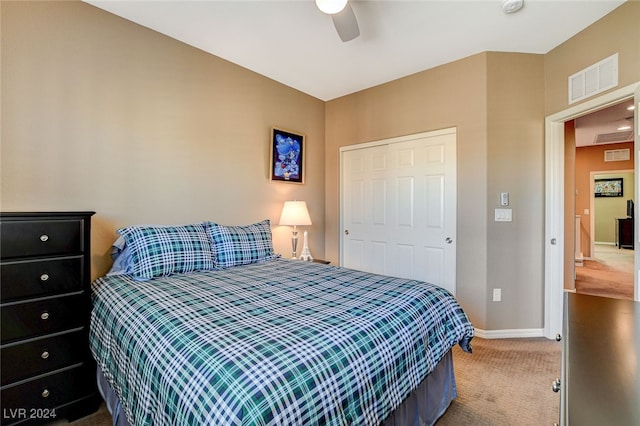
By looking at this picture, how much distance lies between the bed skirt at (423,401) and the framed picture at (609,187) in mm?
10595

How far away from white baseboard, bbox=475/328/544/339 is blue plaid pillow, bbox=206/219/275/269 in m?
2.14

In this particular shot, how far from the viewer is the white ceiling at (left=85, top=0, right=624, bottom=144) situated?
2143 millimetres

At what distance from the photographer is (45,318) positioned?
5.26 feet

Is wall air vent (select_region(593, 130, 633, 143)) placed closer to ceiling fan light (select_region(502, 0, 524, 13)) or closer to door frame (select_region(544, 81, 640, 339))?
door frame (select_region(544, 81, 640, 339))

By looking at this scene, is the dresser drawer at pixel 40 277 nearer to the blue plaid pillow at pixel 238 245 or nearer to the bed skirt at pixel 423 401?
the bed skirt at pixel 423 401

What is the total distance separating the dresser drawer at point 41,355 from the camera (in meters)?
1.49

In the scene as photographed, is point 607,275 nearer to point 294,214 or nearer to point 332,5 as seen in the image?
point 294,214

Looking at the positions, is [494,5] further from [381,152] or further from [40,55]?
[40,55]

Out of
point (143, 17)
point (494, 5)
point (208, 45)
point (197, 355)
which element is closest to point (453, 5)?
point (494, 5)

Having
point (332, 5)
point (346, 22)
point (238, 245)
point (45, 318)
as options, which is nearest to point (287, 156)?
point (238, 245)

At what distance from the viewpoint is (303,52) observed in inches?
109

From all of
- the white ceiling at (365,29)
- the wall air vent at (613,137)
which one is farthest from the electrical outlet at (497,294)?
the wall air vent at (613,137)

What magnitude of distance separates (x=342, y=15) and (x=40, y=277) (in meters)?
2.28

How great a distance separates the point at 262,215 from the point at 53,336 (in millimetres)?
1946
